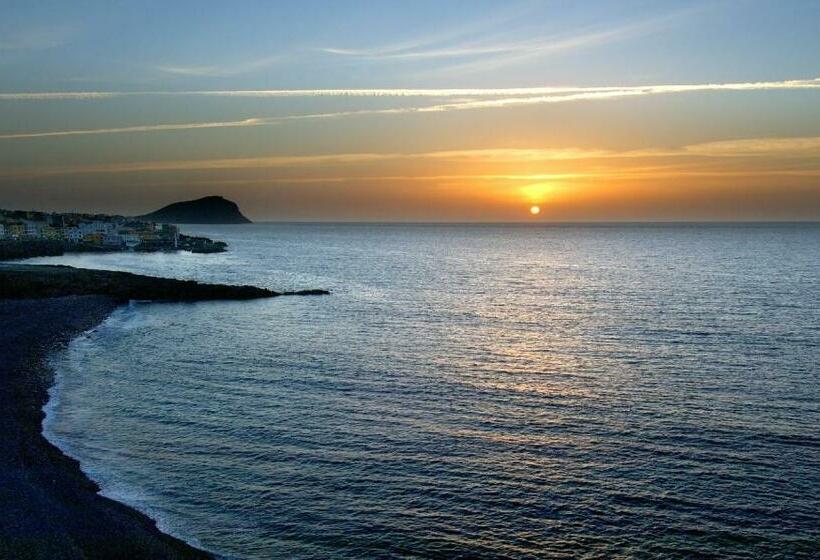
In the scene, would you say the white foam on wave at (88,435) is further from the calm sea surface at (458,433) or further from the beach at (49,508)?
the beach at (49,508)

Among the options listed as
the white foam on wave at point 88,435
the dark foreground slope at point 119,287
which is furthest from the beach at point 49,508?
the dark foreground slope at point 119,287

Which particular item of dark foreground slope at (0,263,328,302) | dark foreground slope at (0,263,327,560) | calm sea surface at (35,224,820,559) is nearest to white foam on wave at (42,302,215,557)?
calm sea surface at (35,224,820,559)

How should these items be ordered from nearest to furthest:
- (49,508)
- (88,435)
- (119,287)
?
(49,508) → (88,435) → (119,287)

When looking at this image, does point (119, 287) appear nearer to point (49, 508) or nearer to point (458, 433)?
point (458, 433)

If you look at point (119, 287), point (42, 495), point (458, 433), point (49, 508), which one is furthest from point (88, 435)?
point (119, 287)

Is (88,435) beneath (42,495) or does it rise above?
beneath

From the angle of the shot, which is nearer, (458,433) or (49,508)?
(49,508)

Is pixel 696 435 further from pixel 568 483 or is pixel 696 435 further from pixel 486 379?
pixel 486 379

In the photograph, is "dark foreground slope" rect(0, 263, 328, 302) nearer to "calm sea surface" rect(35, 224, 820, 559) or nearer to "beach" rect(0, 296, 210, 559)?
"calm sea surface" rect(35, 224, 820, 559)

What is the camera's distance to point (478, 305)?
8706 cm

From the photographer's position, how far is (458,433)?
106 feet

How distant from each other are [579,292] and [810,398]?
65830 mm

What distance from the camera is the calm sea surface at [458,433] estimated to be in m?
22.7

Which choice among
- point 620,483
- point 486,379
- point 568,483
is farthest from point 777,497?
point 486,379
